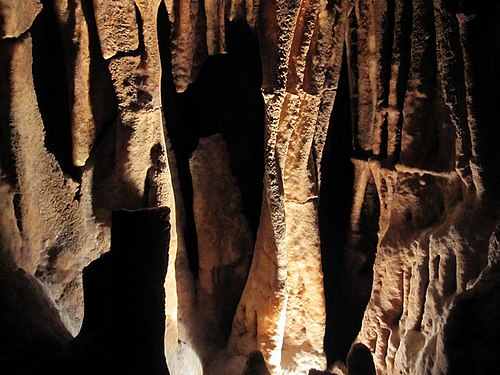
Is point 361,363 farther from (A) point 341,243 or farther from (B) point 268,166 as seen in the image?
(A) point 341,243

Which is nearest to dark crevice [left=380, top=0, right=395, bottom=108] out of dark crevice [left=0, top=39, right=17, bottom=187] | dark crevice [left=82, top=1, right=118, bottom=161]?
dark crevice [left=82, top=1, right=118, bottom=161]

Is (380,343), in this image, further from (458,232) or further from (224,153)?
(224,153)

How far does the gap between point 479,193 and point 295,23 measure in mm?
1519

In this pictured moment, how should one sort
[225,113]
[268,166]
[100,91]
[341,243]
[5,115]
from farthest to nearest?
[341,243] < [225,113] < [268,166] < [100,91] < [5,115]

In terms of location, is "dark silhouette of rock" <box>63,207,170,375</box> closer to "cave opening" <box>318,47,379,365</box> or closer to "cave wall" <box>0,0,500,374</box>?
"cave wall" <box>0,0,500,374</box>

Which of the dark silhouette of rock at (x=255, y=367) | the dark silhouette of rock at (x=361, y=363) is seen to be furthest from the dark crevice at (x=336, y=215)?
the dark silhouette of rock at (x=255, y=367)

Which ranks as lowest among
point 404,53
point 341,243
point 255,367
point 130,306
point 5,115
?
point 255,367

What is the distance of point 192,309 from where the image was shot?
3619mm

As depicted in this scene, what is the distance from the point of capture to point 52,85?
280 cm

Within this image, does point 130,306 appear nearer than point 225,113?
Yes

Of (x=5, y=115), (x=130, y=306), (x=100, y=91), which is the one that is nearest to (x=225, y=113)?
(x=100, y=91)

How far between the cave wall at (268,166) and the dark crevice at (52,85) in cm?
1

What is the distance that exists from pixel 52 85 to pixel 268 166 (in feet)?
4.63

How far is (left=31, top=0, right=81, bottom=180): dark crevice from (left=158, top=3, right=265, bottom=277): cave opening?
90 cm
